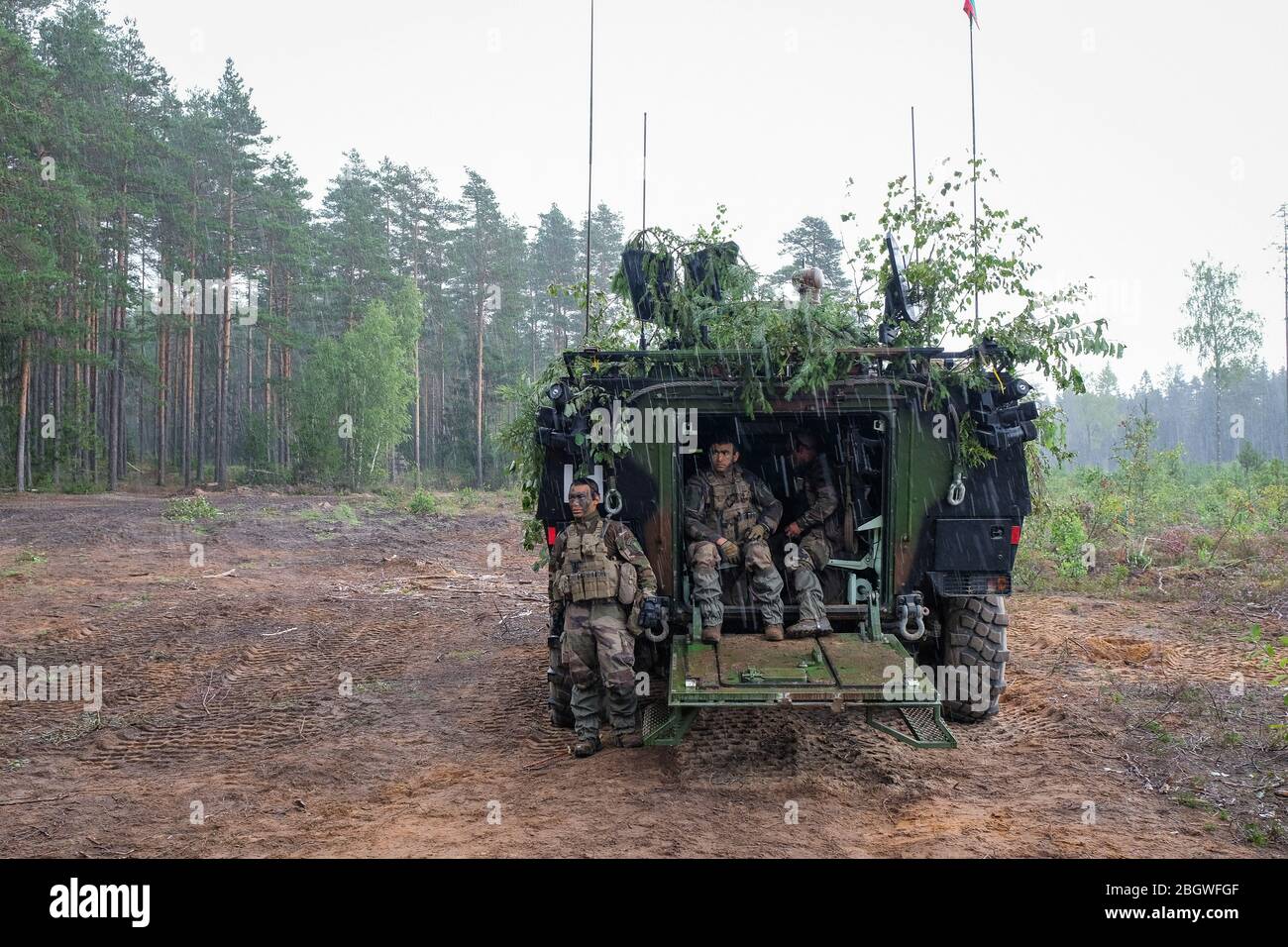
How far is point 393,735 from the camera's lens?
6031 millimetres

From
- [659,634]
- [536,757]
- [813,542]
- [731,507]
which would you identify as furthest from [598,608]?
[813,542]

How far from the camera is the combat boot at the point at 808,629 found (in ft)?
18.8

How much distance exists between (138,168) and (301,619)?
2438 cm

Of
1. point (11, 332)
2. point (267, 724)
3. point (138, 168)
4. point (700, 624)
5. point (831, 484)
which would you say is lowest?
point (267, 724)

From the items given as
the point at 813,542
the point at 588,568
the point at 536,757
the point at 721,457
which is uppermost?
the point at 721,457

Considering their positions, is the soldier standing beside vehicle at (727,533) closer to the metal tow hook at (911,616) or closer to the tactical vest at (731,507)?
the tactical vest at (731,507)

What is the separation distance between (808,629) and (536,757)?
6.03ft

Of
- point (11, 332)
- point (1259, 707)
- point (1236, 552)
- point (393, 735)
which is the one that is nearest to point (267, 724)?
point (393, 735)

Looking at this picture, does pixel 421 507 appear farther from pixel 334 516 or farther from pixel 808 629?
pixel 808 629

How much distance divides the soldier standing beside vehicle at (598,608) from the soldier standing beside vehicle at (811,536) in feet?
3.31

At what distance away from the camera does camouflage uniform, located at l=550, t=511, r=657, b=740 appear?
5566mm

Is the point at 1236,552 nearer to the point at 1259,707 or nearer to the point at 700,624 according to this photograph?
the point at 1259,707

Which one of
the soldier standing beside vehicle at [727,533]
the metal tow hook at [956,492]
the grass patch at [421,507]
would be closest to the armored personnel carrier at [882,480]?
→ the metal tow hook at [956,492]

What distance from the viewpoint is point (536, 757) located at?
5469 millimetres
